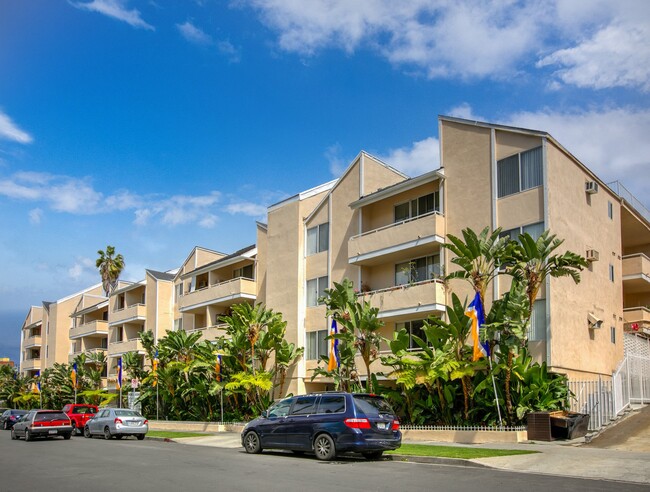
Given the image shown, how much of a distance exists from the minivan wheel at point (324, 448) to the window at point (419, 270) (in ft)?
42.4

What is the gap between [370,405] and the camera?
17344 mm

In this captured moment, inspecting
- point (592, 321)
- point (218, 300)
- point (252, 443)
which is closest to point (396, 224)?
point (592, 321)

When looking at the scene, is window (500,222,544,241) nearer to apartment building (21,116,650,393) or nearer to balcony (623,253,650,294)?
apartment building (21,116,650,393)

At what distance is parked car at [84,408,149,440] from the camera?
93.3 ft

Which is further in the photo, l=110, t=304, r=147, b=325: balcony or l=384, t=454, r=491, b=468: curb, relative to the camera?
l=110, t=304, r=147, b=325: balcony

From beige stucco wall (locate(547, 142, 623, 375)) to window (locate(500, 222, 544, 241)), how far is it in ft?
1.45

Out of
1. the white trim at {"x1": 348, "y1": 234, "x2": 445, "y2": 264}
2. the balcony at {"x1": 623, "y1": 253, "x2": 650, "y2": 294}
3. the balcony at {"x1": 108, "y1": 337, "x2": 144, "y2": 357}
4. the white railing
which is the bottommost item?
the balcony at {"x1": 108, "y1": 337, "x2": 144, "y2": 357}

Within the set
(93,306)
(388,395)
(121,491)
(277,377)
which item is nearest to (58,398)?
(93,306)

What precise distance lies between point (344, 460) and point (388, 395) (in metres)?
9.79

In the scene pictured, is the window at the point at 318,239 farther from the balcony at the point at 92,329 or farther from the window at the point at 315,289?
the balcony at the point at 92,329

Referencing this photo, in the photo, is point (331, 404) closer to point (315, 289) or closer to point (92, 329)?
point (315, 289)

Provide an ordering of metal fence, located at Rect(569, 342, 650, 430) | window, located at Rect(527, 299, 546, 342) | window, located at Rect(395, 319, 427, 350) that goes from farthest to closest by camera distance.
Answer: window, located at Rect(395, 319, 427, 350)
window, located at Rect(527, 299, 546, 342)
metal fence, located at Rect(569, 342, 650, 430)

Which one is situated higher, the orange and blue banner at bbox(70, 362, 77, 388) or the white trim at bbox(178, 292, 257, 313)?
the white trim at bbox(178, 292, 257, 313)

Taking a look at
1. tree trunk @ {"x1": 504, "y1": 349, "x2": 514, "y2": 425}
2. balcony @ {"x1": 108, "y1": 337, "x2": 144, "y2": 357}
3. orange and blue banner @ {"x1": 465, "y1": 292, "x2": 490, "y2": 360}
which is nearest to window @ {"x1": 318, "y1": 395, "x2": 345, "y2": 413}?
orange and blue banner @ {"x1": 465, "y1": 292, "x2": 490, "y2": 360}
